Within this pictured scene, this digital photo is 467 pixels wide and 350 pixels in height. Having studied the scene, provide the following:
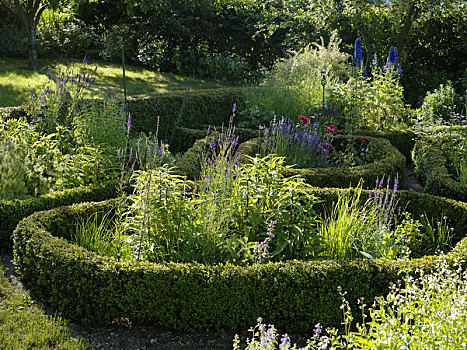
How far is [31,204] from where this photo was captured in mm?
4801

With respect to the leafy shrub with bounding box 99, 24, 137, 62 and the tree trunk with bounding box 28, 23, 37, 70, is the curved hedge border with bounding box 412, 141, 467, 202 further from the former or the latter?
the leafy shrub with bounding box 99, 24, 137, 62

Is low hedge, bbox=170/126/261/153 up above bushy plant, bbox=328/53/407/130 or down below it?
below

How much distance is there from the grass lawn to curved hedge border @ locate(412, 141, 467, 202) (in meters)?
6.19

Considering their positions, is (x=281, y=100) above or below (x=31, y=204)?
above

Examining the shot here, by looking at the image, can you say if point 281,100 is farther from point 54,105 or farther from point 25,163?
point 25,163

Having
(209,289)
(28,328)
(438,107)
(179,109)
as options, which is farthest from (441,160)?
(28,328)

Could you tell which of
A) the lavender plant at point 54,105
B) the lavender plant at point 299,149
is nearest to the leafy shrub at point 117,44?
the lavender plant at point 54,105

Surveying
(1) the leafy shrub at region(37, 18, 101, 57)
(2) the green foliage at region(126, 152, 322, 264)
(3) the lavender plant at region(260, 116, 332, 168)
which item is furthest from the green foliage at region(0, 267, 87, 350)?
(1) the leafy shrub at region(37, 18, 101, 57)

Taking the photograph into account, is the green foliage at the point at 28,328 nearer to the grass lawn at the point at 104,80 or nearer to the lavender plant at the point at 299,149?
the lavender plant at the point at 299,149

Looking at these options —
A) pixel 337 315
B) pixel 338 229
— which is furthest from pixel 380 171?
pixel 337 315

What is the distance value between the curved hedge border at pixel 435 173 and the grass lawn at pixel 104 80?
6191 millimetres

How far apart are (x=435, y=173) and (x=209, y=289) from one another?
3.70 metres

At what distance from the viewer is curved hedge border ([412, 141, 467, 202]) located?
17.9 ft

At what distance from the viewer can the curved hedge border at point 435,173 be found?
5.46m
